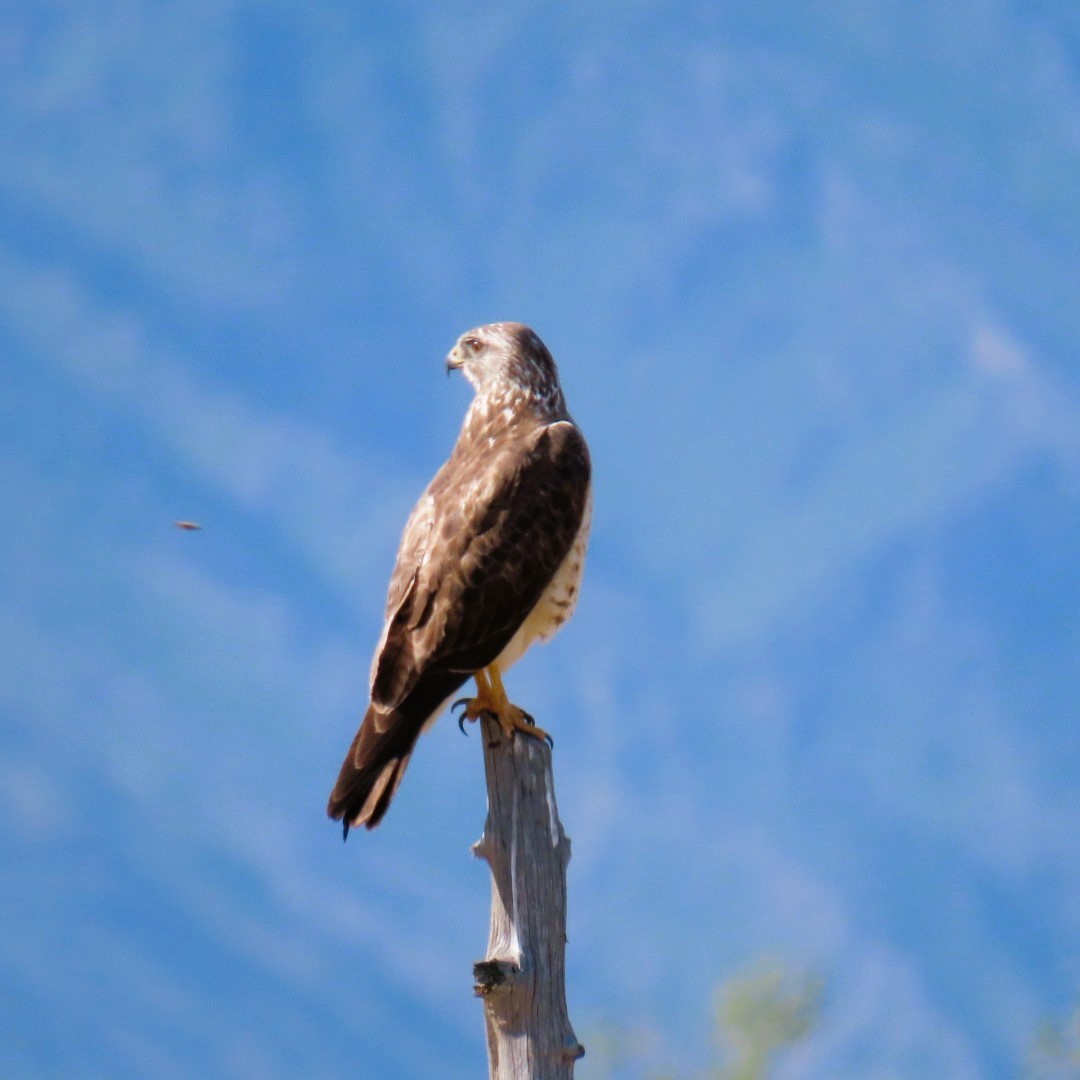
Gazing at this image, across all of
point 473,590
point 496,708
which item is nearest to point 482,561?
point 473,590

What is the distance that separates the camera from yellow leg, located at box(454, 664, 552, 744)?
177 inches

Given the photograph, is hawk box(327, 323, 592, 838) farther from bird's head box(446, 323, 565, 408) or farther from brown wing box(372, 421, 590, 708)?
bird's head box(446, 323, 565, 408)

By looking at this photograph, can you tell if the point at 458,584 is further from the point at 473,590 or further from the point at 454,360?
the point at 454,360

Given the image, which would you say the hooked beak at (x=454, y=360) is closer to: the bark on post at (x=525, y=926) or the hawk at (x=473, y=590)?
the hawk at (x=473, y=590)

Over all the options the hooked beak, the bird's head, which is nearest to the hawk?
the bird's head

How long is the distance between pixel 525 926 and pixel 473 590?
100 centimetres

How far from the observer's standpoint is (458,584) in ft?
14.8

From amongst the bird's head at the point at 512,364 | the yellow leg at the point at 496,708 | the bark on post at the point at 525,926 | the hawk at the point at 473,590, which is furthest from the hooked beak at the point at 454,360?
the bark on post at the point at 525,926

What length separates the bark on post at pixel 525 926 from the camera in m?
3.88

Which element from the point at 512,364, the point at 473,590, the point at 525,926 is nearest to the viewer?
the point at 525,926

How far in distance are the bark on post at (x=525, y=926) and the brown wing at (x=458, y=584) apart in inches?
11.9

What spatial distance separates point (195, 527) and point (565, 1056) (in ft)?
5.67

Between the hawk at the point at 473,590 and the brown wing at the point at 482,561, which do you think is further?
the brown wing at the point at 482,561

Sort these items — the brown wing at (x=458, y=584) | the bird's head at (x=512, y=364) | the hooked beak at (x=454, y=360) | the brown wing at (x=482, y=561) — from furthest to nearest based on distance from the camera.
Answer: the hooked beak at (x=454, y=360) < the bird's head at (x=512, y=364) < the brown wing at (x=482, y=561) < the brown wing at (x=458, y=584)
